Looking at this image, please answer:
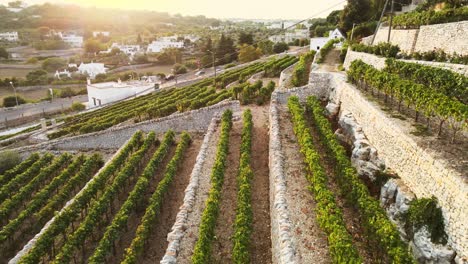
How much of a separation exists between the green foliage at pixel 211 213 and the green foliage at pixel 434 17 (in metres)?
15.2

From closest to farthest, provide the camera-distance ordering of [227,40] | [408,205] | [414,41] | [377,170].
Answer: [408,205]
[377,170]
[414,41]
[227,40]

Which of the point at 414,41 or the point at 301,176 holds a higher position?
the point at 414,41

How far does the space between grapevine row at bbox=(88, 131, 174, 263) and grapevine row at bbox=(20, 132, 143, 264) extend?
7.36 feet

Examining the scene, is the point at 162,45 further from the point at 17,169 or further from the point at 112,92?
the point at 17,169

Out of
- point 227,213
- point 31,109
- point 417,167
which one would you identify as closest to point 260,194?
point 227,213

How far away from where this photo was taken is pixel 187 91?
39.8m

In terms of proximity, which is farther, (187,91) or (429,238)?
(187,91)

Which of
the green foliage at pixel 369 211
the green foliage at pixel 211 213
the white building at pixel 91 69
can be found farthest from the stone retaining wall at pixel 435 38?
the white building at pixel 91 69

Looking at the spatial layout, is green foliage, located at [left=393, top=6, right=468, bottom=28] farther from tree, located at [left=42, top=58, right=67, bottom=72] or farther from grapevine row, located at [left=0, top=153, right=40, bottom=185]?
tree, located at [left=42, top=58, right=67, bottom=72]

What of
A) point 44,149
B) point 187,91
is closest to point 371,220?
point 44,149

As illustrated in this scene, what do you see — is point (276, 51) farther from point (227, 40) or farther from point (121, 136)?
point (121, 136)

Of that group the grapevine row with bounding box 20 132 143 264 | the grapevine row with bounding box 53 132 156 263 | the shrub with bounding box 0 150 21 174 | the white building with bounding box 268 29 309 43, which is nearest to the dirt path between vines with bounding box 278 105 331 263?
the grapevine row with bounding box 53 132 156 263

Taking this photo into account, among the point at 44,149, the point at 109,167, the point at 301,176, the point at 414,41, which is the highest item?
the point at 414,41

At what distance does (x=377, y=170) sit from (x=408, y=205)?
2820 millimetres
